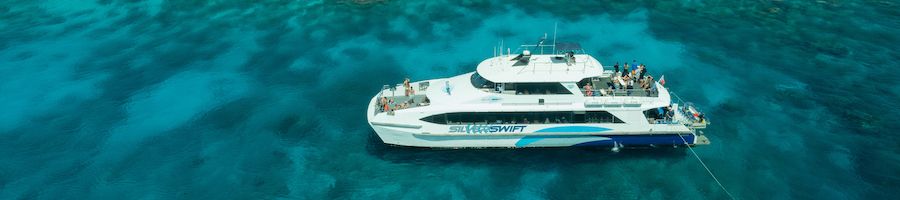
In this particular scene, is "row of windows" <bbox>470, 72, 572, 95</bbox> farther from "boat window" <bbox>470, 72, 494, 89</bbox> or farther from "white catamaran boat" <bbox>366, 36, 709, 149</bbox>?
"boat window" <bbox>470, 72, 494, 89</bbox>

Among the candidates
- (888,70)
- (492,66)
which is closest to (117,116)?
(492,66)

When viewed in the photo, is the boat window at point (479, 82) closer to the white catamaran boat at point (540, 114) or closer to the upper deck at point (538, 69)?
the white catamaran boat at point (540, 114)

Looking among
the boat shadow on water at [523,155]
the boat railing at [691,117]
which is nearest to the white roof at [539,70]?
the boat shadow on water at [523,155]

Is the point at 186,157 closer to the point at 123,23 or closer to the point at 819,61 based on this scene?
the point at 123,23

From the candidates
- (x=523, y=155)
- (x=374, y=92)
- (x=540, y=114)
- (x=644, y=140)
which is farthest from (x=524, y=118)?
(x=374, y=92)

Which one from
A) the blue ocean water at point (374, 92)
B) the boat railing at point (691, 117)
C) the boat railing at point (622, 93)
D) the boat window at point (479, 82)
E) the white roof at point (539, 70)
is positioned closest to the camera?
the blue ocean water at point (374, 92)

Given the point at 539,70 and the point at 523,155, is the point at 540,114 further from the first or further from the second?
the point at 523,155
